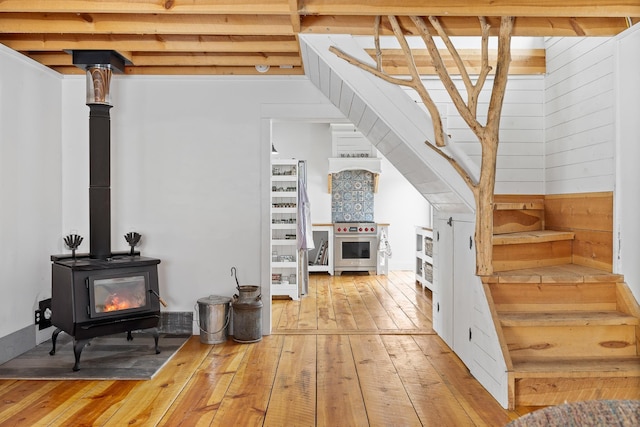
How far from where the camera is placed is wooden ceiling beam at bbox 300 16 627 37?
2801 mm

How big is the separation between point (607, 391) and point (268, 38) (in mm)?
2969

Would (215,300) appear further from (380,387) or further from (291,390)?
(380,387)

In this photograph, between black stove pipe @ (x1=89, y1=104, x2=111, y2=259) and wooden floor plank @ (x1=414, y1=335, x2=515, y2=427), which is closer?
wooden floor plank @ (x1=414, y1=335, x2=515, y2=427)

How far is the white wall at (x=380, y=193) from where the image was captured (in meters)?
7.95

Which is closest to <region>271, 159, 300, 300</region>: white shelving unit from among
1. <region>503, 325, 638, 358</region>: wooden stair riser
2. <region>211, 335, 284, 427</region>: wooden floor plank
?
<region>211, 335, 284, 427</region>: wooden floor plank

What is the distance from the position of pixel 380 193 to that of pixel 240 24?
535 cm

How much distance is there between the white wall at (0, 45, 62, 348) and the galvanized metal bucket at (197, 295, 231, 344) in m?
1.24

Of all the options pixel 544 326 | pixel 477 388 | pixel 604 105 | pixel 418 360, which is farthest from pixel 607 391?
pixel 604 105

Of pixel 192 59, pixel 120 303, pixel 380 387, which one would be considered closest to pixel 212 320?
pixel 120 303

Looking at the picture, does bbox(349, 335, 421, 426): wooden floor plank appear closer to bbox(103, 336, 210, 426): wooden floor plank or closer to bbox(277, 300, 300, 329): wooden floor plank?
bbox(277, 300, 300, 329): wooden floor plank

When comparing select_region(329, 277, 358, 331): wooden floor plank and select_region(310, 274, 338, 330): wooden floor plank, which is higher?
select_region(329, 277, 358, 331): wooden floor plank

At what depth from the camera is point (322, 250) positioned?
24.8 feet

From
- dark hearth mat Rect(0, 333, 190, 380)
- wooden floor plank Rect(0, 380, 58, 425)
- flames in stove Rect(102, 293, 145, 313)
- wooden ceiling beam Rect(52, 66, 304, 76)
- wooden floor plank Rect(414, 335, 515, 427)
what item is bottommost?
wooden floor plank Rect(0, 380, 58, 425)

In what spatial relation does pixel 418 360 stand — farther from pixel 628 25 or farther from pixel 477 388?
pixel 628 25
